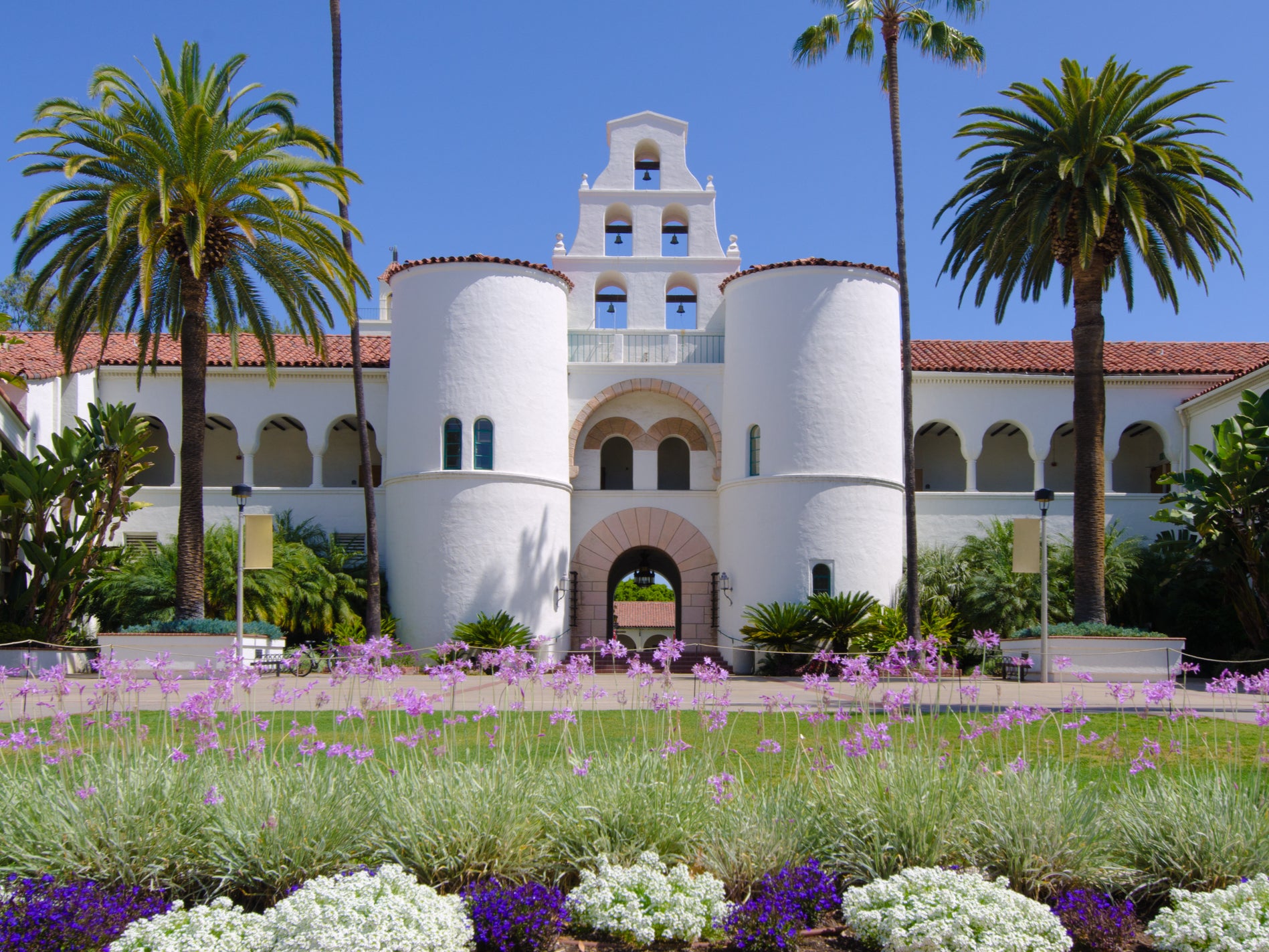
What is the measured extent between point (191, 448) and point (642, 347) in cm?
1134

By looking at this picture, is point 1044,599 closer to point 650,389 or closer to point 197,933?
point 650,389

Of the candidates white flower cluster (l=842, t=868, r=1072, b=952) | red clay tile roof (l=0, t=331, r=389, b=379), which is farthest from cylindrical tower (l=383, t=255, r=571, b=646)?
white flower cluster (l=842, t=868, r=1072, b=952)

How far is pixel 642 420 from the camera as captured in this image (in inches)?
1120

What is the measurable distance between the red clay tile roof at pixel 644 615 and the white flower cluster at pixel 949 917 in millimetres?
71668

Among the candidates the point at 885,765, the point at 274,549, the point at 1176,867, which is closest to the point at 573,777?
the point at 885,765

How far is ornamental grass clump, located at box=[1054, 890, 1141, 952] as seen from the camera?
239 inches

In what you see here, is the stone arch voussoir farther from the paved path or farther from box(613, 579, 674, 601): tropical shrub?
box(613, 579, 674, 601): tropical shrub

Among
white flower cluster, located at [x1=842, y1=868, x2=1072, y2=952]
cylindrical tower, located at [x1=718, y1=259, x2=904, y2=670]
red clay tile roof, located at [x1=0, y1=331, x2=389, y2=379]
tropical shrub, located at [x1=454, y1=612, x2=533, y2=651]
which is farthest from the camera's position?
red clay tile roof, located at [x1=0, y1=331, x2=389, y2=379]

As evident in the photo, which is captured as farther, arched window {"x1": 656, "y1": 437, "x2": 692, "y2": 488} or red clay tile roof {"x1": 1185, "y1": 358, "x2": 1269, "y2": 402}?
arched window {"x1": 656, "y1": 437, "x2": 692, "y2": 488}

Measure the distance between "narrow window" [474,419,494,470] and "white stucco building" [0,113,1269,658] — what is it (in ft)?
0.16

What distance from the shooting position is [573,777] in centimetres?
732

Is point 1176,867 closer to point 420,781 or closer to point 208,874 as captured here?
point 420,781

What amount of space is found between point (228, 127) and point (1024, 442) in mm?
22210

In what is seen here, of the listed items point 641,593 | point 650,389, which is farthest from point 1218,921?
point 641,593
